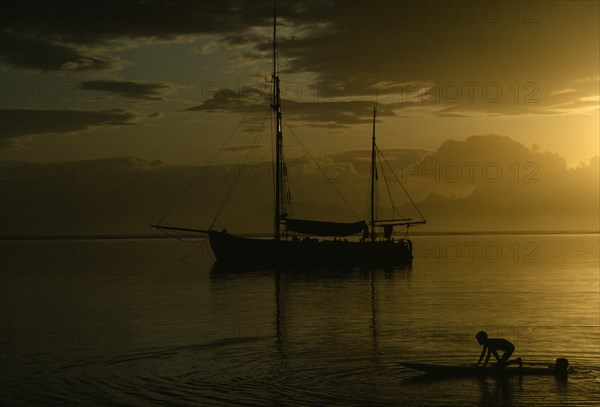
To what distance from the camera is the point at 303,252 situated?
331 ft

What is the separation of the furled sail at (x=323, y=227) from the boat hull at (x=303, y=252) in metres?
1.65

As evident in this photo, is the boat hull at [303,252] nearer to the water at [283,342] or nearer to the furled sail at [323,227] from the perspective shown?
the furled sail at [323,227]

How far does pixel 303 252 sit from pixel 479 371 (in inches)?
2955

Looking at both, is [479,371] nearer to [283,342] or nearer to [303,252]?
[283,342]

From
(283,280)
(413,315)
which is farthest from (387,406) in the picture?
(283,280)

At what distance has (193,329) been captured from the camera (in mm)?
40812

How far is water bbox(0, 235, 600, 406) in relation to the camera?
23.9 meters

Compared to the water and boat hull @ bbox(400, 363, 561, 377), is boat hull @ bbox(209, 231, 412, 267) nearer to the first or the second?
the water

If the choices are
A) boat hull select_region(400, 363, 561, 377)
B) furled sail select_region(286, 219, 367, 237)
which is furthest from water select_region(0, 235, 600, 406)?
furled sail select_region(286, 219, 367, 237)

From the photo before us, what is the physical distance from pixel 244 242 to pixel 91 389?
7607 cm

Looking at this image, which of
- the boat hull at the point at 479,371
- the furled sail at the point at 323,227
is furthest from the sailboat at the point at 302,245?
the boat hull at the point at 479,371

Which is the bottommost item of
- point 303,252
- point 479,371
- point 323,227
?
point 303,252

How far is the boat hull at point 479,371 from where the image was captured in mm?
25844

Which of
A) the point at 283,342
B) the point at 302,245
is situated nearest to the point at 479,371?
the point at 283,342
